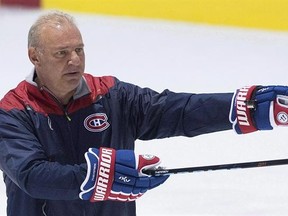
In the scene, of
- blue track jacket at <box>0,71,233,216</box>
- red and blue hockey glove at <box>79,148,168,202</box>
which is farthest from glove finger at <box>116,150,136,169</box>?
blue track jacket at <box>0,71,233,216</box>

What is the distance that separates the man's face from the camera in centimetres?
220

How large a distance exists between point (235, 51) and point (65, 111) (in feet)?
11.5

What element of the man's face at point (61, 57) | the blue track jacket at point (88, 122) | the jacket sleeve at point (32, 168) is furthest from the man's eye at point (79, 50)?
the jacket sleeve at point (32, 168)

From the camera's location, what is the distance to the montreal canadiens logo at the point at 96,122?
2.28 metres

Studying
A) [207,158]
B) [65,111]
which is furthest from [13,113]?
[207,158]

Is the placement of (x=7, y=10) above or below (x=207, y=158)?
above

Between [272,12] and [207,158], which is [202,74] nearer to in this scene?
[272,12]

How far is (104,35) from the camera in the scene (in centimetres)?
613

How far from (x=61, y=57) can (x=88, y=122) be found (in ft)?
0.62

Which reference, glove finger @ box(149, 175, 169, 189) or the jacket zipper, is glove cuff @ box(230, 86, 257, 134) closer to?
glove finger @ box(149, 175, 169, 189)

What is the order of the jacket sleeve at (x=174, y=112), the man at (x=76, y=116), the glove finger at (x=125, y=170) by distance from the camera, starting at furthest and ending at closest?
the jacket sleeve at (x=174, y=112) → the man at (x=76, y=116) → the glove finger at (x=125, y=170)

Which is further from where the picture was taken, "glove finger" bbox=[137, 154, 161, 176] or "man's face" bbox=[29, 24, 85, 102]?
"man's face" bbox=[29, 24, 85, 102]

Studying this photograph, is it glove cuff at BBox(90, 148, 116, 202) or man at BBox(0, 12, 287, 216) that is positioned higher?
Answer: man at BBox(0, 12, 287, 216)

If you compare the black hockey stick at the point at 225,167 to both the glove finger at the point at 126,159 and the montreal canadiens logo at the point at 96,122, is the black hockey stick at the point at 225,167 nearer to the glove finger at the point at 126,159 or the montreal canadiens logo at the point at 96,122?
the glove finger at the point at 126,159
